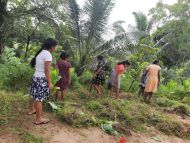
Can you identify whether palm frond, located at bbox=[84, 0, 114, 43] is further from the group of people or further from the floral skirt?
the floral skirt

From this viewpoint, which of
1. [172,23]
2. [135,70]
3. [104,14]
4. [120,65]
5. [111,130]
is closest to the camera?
[111,130]

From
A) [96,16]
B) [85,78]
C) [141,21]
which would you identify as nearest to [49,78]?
[85,78]

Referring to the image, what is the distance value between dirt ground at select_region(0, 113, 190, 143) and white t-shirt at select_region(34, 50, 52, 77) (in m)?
1.01

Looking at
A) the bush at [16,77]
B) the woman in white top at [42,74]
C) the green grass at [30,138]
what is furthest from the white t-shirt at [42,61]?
the bush at [16,77]

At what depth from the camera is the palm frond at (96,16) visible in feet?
41.4

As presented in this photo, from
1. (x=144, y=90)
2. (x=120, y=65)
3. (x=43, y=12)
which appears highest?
(x=43, y=12)

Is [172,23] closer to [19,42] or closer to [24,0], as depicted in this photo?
[19,42]

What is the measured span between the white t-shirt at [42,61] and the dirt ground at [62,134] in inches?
39.8

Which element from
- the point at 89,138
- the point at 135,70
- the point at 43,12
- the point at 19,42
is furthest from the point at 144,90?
the point at 19,42

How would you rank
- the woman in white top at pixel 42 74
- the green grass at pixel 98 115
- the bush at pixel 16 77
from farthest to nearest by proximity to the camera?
1. the bush at pixel 16 77
2. the green grass at pixel 98 115
3. the woman in white top at pixel 42 74

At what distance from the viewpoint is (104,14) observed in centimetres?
1275

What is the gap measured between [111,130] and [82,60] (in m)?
5.89

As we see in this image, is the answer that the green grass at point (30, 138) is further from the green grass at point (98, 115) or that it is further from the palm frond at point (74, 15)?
the palm frond at point (74, 15)

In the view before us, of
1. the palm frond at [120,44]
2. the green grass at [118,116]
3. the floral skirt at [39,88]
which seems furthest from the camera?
the palm frond at [120,44]
